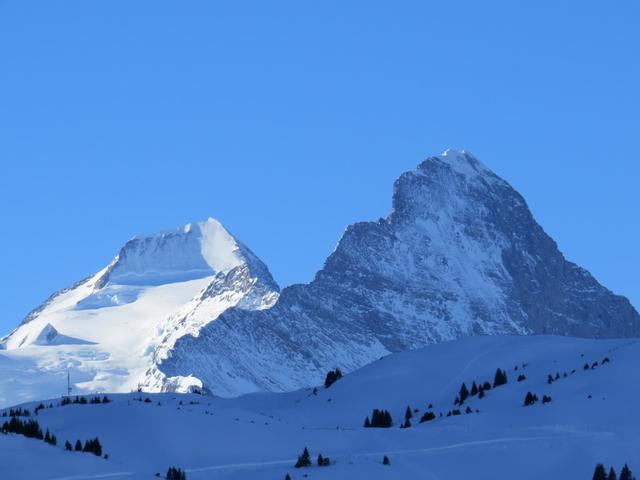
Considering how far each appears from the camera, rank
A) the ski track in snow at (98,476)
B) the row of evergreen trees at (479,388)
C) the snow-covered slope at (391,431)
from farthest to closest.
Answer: the row of evergreen trees at (479,388) → the snow-covered slope at (391,431) → the ski track in snow at (98,476)

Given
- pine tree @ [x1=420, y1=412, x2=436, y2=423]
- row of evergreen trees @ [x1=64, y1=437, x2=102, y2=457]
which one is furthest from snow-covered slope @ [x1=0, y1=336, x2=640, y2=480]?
row of evergreen trees @ [x1=64, y1=437, x2=102, y2=457]

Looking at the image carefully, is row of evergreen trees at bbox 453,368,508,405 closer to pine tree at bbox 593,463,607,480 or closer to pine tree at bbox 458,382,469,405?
pine tree at bbox 458,382,469,405

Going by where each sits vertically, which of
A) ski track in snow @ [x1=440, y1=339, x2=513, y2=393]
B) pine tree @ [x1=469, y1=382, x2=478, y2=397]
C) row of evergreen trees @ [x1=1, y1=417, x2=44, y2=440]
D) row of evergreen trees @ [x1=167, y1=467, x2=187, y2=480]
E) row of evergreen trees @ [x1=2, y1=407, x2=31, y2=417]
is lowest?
row of evergreen trees @ [x1=167, y1=467, x2=187, y2=480]

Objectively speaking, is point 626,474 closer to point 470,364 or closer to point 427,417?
point 427,417

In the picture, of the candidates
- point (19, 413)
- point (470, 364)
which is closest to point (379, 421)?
point (19, 413)

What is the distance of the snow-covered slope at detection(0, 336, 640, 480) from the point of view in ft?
307

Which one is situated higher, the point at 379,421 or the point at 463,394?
the point at 463,394

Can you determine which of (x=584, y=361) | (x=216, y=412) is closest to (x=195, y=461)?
(x=216, y=412)

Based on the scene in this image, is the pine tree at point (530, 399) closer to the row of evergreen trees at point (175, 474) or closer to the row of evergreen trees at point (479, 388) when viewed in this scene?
the row of evergreen trees at point (479, 388)

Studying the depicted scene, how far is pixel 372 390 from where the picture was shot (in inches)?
5369

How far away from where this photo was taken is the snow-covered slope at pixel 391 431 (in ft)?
307

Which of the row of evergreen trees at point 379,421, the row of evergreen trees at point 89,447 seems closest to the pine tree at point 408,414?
the row of evergreen trees at point 379,421

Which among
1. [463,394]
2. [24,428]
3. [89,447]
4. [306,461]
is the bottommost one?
[306,461]

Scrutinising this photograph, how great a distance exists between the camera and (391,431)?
107188 mm
